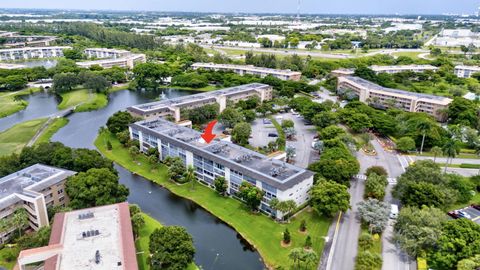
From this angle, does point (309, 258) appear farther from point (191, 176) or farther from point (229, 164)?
point (191, 176)

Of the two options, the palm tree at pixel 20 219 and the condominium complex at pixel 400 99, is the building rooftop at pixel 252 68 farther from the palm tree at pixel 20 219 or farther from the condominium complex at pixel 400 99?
the palm tree at pixel 20 219

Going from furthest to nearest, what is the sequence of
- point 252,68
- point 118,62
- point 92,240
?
1. point 118,62
2. point 252,68
3. point 92,240

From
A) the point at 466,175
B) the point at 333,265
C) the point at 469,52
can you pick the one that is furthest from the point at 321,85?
the point at 469,52

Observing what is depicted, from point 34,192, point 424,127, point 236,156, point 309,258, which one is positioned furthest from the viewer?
point 424,127

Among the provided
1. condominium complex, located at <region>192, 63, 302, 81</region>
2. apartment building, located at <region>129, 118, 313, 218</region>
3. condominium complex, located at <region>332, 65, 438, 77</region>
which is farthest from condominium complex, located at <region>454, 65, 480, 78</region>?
apartment building, located at <region>129, 118, 313, 218</region>

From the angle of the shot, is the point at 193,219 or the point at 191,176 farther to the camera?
the point at 191,176

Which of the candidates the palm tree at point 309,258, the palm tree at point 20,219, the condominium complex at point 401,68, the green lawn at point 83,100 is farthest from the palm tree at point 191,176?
the condominium complex at point 401,68

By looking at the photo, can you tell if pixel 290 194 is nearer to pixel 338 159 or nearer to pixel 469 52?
pixel 338 159

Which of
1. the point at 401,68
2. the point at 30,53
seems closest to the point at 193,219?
the point at 401,68
